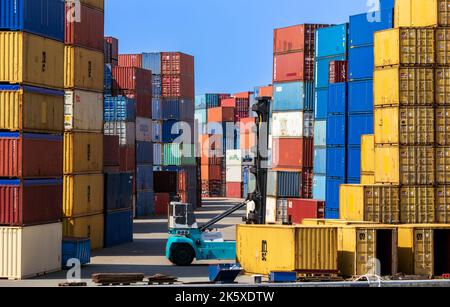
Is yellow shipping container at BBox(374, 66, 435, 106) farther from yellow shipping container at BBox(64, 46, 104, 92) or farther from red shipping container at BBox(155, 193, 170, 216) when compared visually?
red shipping container at BBox(155, 193, 170, 216)

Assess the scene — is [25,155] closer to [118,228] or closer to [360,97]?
[118,228]

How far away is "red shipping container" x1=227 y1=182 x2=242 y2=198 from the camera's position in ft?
376

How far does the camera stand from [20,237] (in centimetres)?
3403

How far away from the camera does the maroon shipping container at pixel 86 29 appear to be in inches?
1777

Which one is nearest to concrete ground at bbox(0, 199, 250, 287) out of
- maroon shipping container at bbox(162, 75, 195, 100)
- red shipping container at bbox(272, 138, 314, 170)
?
red shipping container at bbox(272, 138, 314, 170)

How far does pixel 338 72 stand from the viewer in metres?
56.2

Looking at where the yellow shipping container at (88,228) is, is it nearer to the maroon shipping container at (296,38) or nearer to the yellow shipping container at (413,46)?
the yellow shipping container at (413,46)

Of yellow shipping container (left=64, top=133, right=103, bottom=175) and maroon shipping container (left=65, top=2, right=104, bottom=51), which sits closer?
yellow shipping container (left=64, top=133, right=103, bottom=175)

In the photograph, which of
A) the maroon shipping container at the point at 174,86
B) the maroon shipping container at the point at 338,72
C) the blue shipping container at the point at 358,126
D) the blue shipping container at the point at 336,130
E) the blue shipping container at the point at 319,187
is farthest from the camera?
the maroon shipping container at the point at 174,86

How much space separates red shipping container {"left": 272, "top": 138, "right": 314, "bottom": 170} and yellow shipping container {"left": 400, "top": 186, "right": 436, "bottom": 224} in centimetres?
2584

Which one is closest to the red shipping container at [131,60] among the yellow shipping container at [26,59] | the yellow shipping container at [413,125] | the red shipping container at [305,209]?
the red shipping container at [305,209]

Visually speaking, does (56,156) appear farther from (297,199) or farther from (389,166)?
(297,199)

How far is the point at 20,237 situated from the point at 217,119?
90.9 m

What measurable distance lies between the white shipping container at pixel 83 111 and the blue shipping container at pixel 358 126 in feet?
54.1
